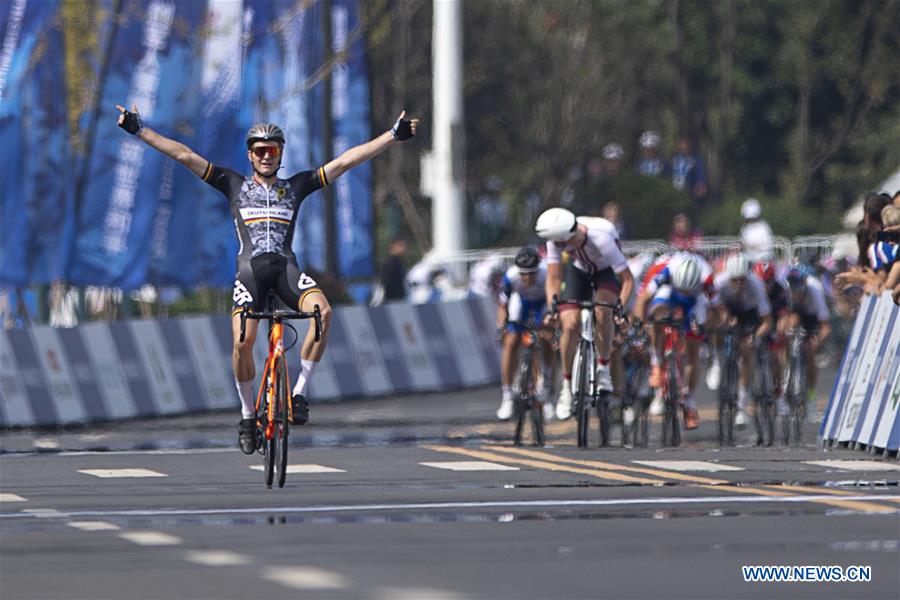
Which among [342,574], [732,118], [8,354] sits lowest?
[342,574]

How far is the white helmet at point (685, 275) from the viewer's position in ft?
67.9

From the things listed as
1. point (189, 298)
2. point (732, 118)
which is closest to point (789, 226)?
point (732, 118)

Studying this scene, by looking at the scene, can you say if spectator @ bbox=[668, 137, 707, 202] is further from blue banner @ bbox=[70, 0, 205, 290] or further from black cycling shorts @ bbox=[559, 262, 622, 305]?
black cycling shorts @ bbox=[559, 262, 622, 305]

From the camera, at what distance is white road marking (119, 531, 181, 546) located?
11.3 m

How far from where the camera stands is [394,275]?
33375mm

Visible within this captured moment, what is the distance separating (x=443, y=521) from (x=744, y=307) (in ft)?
32.7

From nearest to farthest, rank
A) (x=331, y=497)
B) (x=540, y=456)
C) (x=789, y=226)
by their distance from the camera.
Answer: (x=331, y=497) < (x=540, y=456) < (x=789, y=226)

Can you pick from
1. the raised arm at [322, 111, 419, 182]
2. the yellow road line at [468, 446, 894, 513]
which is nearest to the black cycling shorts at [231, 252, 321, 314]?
the raised arm at [322, 111, 419, 182]

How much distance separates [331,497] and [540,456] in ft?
13.3

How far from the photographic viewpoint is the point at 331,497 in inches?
547

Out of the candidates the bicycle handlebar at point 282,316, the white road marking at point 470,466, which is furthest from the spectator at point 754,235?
the bicycle handlebar at point 282,316

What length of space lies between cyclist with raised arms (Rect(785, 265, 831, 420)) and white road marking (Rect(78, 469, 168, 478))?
8.49m

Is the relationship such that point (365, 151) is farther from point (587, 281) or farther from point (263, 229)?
point (587, 281)

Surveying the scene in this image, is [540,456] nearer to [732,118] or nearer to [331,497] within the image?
[331,497]
